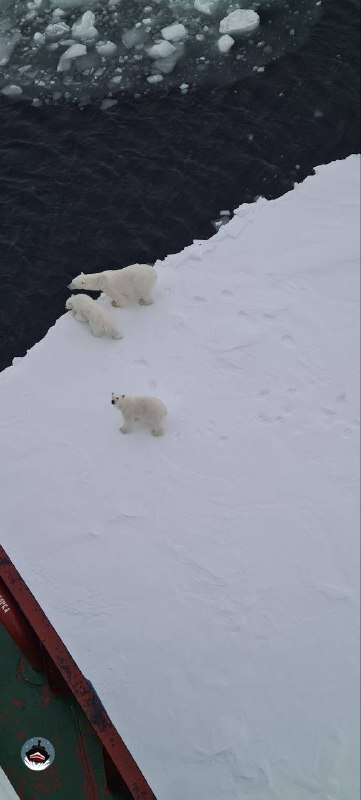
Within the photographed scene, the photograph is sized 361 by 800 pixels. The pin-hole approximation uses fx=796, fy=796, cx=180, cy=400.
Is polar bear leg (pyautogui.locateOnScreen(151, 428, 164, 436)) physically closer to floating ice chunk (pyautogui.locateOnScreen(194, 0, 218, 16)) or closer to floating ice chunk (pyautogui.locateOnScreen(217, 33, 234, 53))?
floating ice chunk (pyautogui.locateOnScreen(217, 33, 234, 53))

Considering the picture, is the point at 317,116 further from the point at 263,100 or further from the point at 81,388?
the point at 81,388

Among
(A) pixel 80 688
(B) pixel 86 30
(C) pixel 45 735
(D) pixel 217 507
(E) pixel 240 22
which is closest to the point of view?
(A) pixel 80 688

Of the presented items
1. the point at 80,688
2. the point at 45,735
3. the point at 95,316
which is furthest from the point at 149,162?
the point at 45,735

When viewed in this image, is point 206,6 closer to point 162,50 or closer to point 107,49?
point 162,50

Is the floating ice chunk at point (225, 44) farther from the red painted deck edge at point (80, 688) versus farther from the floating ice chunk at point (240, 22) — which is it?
the red painted deck edge at point (80, 688)

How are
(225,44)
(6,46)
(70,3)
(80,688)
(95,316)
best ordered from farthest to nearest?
1. (70,3)
2. (6,46)
3. (225,44)
4. (95,316)
5. (80,688)
